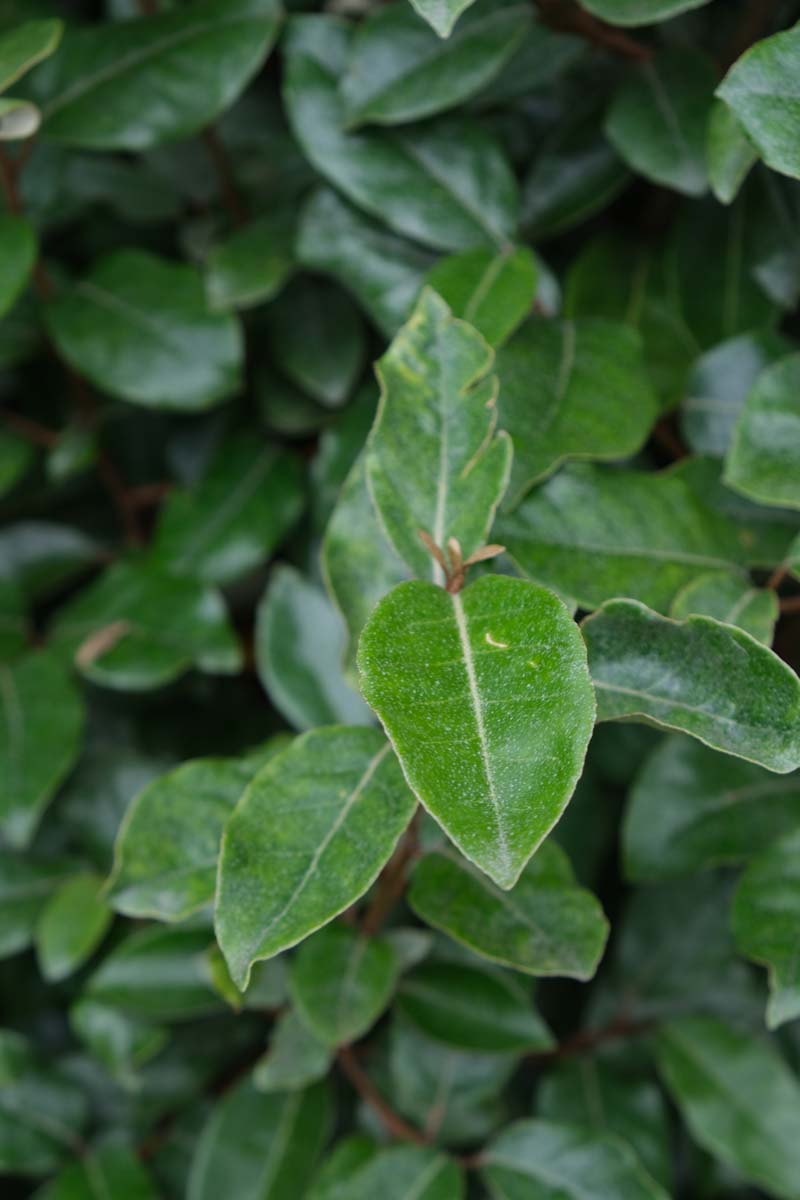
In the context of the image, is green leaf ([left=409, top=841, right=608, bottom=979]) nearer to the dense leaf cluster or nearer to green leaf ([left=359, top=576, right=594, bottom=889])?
the dense leaf cluster

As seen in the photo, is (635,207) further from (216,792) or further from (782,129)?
(216,792)

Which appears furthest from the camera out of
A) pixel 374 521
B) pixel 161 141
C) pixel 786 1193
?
pixel 161 141

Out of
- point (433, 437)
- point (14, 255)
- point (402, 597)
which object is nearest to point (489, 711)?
point (402, 597)

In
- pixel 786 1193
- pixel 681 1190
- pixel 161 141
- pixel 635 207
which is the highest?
pixel 161 141

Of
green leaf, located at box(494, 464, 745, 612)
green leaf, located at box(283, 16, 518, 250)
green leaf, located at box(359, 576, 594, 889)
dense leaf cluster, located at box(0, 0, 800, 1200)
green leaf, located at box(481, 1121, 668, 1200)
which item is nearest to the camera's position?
green leaf, located at box(359, 576, 594, 889)

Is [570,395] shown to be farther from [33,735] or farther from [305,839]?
[33,735]

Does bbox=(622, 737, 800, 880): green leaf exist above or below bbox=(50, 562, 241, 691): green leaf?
below

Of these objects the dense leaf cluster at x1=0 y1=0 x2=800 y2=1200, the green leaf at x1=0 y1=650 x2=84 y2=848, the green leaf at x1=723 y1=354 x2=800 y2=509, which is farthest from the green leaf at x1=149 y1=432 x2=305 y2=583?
the green leaf at x1=723 y1=354 x2=800 y2=509

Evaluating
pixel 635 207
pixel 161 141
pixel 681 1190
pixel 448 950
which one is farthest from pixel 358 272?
pixel 681 1190

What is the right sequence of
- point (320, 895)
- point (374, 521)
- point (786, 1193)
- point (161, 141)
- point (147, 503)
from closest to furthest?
1. point (320, 895)
2. point (374, 521)
3. point (786, 1193)
4. point (161, 141)
5. point (147, 503)
